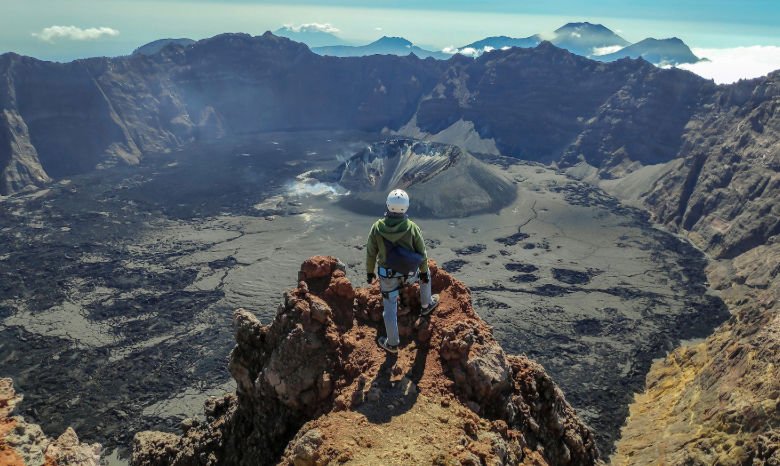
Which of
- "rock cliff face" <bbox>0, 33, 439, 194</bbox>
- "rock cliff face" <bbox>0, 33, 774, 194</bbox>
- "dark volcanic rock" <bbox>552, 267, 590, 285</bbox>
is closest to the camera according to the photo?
"dark volcanic rock" <bbox>552, 267, 590, 285</bbox>

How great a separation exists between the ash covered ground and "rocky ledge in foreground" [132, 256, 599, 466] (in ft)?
77.4

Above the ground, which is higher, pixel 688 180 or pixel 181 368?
pixel 688 180

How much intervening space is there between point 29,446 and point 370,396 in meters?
9.32

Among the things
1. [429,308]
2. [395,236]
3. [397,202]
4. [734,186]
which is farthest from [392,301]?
[734,186]

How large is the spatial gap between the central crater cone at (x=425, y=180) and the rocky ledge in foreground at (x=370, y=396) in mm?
69903

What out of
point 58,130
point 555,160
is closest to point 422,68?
point 555,160

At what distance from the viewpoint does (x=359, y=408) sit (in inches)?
422

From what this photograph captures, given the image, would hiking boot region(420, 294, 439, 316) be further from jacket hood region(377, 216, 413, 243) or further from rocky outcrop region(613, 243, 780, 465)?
rocky outcrop region(613, 243, 780, 465)

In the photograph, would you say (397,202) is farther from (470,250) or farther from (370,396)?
(470,250)

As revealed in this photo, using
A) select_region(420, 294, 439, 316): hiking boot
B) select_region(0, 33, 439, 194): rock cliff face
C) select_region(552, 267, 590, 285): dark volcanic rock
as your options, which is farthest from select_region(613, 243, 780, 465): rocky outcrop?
select_region(0, 33, 439, 194): rock cliff face

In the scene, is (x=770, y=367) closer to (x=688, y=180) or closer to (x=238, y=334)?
(x=238, y=334)

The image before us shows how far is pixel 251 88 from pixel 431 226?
101280 millimetres

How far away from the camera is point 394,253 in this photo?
39.6 ft

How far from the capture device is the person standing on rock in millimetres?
12039
